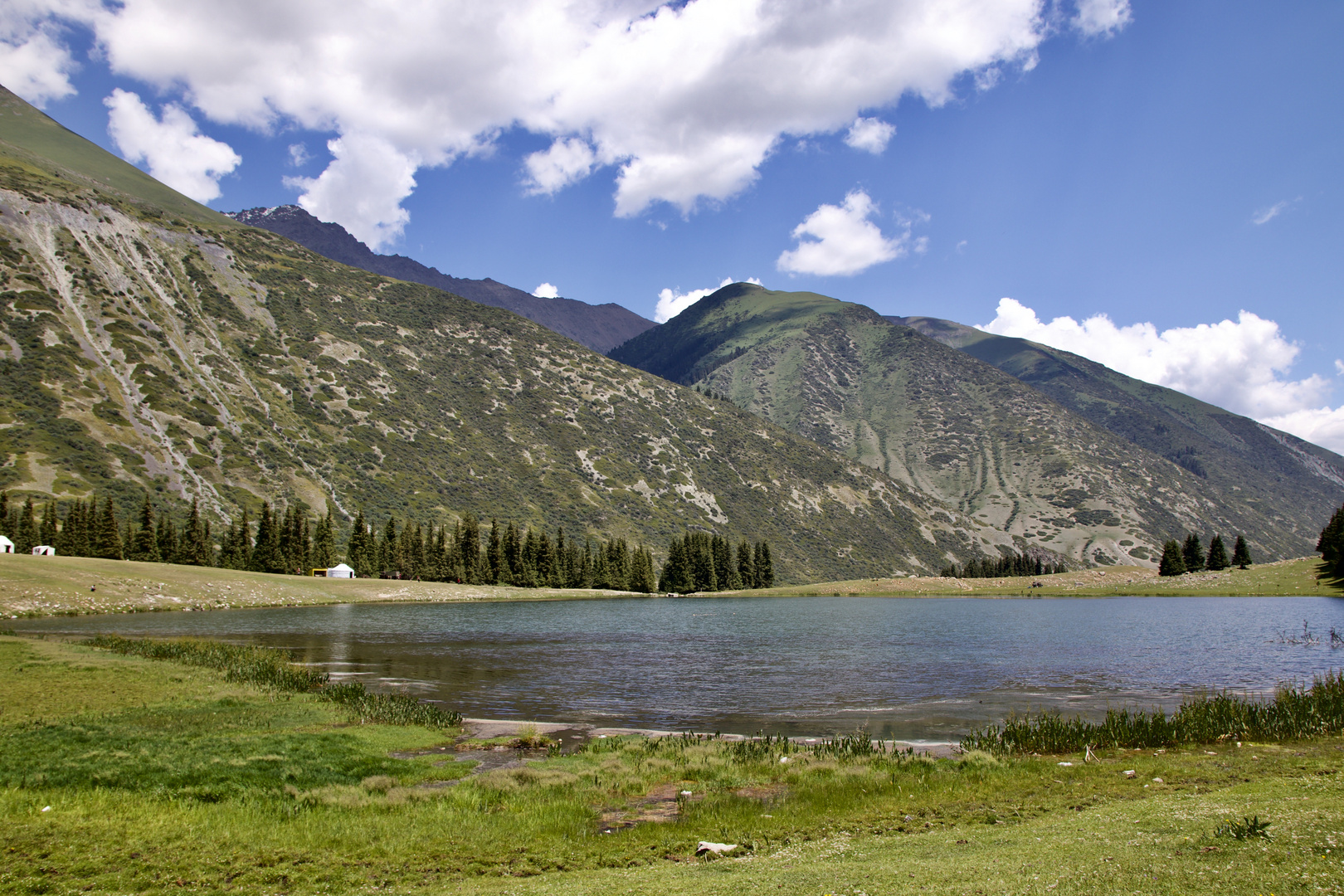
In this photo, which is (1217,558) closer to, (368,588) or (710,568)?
(710,568)

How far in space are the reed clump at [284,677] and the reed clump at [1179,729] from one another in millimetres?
19671

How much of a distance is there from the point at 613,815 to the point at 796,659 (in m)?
35.3

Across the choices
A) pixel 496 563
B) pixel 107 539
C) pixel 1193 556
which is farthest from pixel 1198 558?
pixel 107 539

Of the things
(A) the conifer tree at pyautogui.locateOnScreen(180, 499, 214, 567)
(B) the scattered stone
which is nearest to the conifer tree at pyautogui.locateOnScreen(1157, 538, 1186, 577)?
(B) the scattered stone

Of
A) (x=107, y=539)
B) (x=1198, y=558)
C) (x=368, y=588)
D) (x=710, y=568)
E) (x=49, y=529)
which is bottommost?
(x=368, y=588)

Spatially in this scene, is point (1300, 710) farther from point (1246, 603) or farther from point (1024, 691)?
point (1246, 603)

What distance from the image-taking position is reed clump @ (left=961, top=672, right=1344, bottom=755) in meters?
23.6

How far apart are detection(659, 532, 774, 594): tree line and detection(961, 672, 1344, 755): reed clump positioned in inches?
5614

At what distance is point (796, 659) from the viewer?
50531 mm

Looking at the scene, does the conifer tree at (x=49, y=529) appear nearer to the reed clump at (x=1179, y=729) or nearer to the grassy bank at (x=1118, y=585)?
the grassy bank at (x=1118, y=585)

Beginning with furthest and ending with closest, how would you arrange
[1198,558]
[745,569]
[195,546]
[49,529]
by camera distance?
[745,569]
[1198,558]
[195,546]
[49,529]

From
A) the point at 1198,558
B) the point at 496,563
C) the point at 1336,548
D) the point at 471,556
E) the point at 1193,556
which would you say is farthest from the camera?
the point at 1193,556

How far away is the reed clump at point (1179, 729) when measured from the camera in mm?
23578

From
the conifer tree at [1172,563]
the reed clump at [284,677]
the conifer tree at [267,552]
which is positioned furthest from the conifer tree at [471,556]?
the conifer tree at [1172,563]
